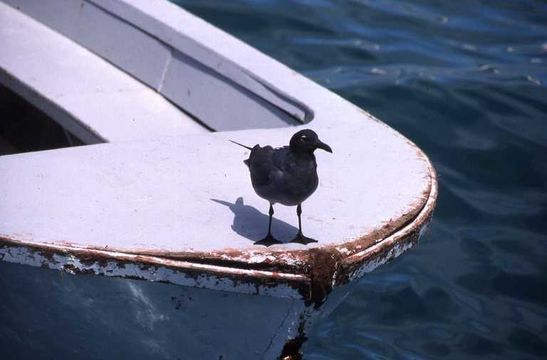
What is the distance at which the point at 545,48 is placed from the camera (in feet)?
27.9

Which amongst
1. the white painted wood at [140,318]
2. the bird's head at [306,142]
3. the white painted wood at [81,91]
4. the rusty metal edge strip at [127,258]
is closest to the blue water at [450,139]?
the white painted wood at [140,318]

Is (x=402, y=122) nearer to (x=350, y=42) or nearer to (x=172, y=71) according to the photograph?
(x=350, y=42)

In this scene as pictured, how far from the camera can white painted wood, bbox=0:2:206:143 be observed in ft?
14.6

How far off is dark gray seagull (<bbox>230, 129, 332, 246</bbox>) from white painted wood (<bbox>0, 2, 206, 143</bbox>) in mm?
1563

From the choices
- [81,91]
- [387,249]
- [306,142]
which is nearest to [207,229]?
[306,142]

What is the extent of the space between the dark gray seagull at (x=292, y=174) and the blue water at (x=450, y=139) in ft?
2.09

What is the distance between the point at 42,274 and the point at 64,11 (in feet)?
9.25

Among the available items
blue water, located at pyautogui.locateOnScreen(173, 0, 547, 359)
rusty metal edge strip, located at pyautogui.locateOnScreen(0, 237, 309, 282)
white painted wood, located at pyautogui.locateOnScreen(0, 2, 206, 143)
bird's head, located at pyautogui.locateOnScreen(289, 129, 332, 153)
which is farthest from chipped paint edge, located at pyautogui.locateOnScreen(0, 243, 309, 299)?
white painted wood, located at pyautogui.locateOnScreen(0, 2, 206, 143)

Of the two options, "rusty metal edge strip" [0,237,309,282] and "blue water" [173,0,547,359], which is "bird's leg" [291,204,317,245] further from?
"blue water" [173,0,547,359]

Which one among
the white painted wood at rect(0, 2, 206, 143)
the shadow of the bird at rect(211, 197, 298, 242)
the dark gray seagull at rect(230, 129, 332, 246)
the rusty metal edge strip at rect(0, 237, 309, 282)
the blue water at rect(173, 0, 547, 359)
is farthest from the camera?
the blue water at rect(173, 0, 547, 359)

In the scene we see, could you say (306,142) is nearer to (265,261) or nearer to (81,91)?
(265,261)

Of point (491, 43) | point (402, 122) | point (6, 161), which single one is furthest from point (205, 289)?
point (491, 43)

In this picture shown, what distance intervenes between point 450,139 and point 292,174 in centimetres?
412

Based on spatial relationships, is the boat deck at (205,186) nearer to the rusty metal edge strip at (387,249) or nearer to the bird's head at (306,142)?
the rusty metal edge strip at (387,249)
